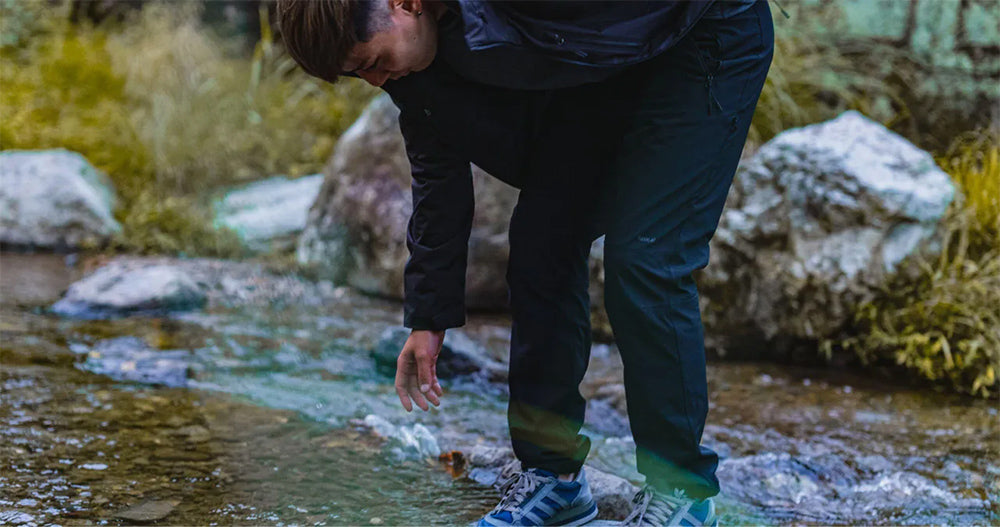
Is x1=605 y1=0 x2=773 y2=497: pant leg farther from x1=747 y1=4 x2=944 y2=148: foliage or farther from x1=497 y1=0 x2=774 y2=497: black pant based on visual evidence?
x1=747 y1=4 x2=944 y2=148: foliage

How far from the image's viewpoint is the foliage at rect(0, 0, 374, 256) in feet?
20.3

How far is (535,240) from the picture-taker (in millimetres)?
2045

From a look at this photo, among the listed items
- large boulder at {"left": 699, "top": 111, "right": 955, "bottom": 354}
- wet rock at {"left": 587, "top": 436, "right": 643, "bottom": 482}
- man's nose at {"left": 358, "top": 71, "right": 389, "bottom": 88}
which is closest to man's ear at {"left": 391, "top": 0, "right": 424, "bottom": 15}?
man's nose at {"left": 358, "top": 71, "right": 389, "bottom": 88}

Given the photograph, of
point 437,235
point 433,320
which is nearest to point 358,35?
point 437,235

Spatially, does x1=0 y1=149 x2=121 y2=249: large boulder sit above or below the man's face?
below

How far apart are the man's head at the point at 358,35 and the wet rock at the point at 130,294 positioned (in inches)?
117

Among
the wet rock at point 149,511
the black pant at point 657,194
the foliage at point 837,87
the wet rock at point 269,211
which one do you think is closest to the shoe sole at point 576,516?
the black pant at point 657,194

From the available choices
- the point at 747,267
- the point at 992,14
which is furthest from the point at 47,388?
the point at 992,14

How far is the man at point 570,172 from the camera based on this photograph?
5.49ft

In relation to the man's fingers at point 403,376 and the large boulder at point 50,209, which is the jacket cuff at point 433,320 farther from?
the large boulder at point 50,209

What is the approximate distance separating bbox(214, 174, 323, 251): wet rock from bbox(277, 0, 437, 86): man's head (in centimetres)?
395

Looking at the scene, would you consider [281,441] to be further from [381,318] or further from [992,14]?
[992,14]

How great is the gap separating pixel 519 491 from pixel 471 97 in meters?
0.85

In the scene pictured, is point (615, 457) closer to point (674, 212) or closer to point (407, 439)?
point (407, 439)
